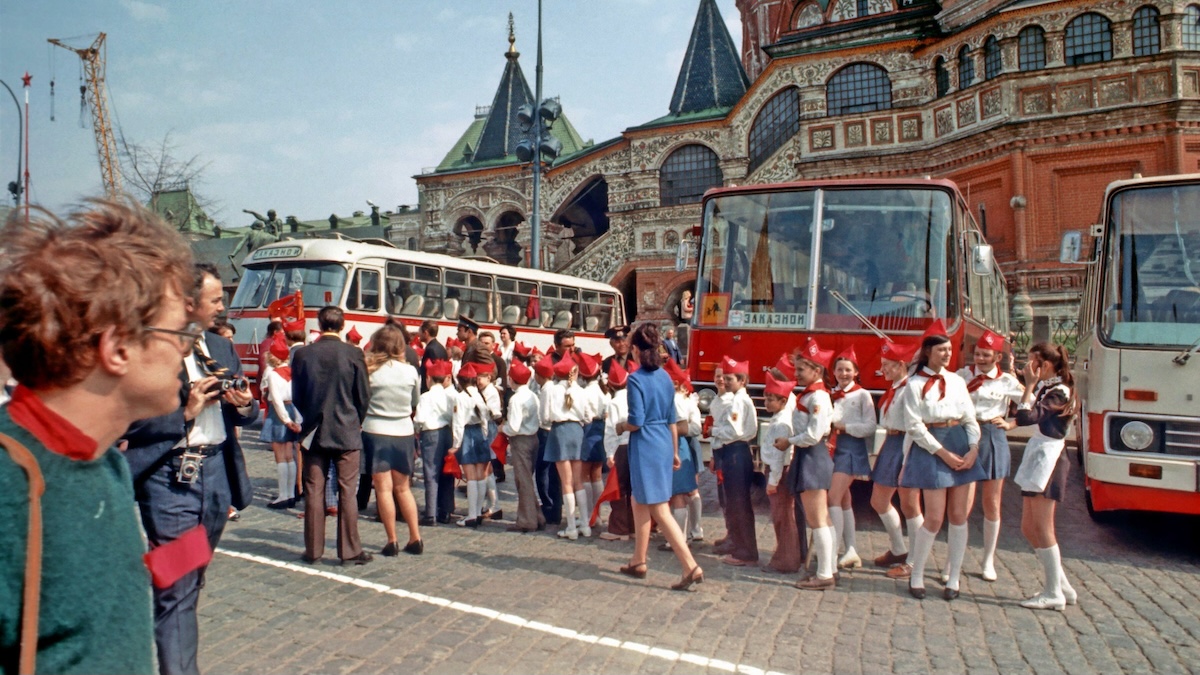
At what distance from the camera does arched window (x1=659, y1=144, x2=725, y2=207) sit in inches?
1291

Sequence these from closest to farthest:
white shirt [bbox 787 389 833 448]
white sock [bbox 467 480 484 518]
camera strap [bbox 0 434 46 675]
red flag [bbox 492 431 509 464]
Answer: camera strap [bbox 0 434 46 675] < white shirt [bbox 787 389 833 448] < white sock [bbox 467 480 484 518] < red flag [bbox 492 431 509 464]

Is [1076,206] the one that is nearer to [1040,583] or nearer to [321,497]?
[1040,583]

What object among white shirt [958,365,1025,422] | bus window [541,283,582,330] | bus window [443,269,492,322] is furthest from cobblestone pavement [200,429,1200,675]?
bus window [541,283,582,330]

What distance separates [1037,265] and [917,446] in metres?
21.4

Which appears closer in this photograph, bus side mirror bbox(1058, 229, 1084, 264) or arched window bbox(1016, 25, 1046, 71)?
bus side mirror bbox(1058, 229, 1084, 264)

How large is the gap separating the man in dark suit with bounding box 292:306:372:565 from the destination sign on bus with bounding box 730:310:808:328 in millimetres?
4387

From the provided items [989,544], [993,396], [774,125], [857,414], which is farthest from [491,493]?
[774,125]

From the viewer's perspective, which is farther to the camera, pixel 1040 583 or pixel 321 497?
pixel 321 497

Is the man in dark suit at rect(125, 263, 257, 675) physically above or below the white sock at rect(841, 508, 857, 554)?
above

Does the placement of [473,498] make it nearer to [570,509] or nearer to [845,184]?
[570,509]

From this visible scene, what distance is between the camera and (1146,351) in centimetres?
703

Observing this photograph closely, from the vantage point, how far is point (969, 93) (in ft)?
84.2

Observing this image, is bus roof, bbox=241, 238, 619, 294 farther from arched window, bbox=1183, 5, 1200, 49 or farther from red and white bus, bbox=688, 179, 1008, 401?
arched window, bbox=1183, 5, 1200, 49

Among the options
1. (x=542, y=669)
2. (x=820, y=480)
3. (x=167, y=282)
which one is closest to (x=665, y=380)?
(x=820, y=480)
